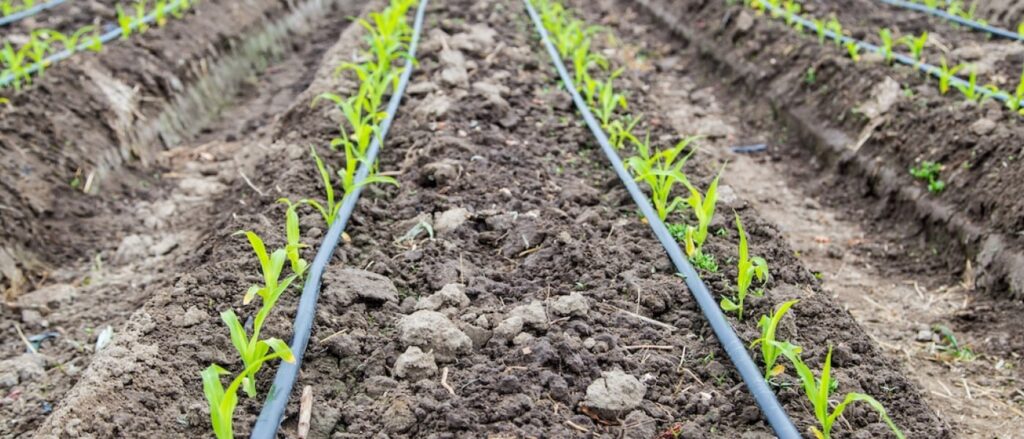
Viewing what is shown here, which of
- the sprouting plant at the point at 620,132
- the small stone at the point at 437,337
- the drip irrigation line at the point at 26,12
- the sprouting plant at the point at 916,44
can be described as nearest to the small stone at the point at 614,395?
the small stone at the point at 437,337

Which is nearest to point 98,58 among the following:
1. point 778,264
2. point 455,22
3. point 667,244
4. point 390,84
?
point 390,84

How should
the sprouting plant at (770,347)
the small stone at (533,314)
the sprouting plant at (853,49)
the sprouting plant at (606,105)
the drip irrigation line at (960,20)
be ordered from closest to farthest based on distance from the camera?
the sprouting plant at (770,347) < the small stone at (533,314) < the sprouting plant at (606,105) < the sprouting plant at (853,49) < the drip irrigation line at (960,20)

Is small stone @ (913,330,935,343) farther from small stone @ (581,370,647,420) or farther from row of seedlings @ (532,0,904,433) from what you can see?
small stone @ (581,370,647,420)

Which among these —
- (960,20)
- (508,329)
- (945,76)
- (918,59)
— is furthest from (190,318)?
(960,20)

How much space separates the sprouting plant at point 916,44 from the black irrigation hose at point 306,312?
3.02 m

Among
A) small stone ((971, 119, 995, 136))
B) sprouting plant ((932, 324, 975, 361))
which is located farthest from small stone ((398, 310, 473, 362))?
small stone ((971, 119, 995, 136))

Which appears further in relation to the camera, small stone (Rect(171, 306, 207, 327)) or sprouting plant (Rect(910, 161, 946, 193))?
sprouting plant (Rect(910, 161, 946, 193))

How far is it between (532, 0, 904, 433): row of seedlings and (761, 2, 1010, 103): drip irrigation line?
1485 mm

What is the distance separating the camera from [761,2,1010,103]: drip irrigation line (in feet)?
13.3

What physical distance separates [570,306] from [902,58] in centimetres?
326

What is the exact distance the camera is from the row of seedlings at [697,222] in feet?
6.70

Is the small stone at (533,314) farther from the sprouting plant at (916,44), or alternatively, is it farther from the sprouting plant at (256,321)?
the sprouting plant at (916,44)

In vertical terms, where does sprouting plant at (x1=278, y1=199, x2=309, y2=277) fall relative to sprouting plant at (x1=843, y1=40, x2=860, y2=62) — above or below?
below

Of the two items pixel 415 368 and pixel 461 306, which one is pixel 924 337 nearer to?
pixel 461 306
